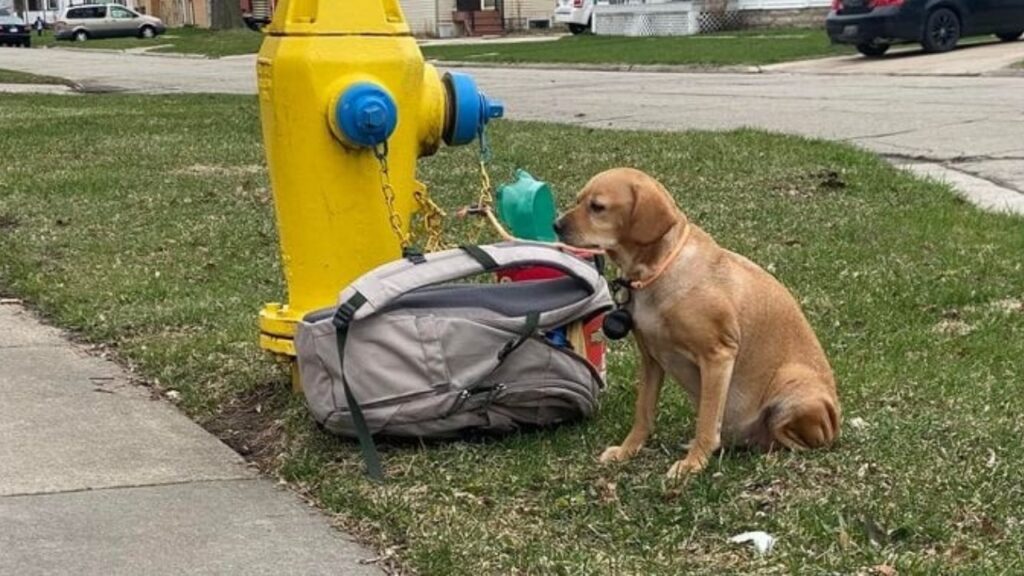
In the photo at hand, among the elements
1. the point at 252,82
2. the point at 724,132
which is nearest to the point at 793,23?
the point at 252,82

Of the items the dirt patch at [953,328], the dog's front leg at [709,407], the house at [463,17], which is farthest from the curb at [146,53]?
the dog's front leg at [709,407]

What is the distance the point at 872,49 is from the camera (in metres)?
23.4

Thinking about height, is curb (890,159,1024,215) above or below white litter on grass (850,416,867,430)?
below

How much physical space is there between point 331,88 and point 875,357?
7.35 feet

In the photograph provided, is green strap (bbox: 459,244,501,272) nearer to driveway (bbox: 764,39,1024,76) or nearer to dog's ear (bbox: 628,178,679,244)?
dog's ear (bbox: 628,178,679,244)

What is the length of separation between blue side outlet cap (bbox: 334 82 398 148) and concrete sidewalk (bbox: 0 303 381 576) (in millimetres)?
1108

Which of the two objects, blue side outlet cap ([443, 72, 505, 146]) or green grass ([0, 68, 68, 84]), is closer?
blue side outlet cap ([443, 72, 505, 146])

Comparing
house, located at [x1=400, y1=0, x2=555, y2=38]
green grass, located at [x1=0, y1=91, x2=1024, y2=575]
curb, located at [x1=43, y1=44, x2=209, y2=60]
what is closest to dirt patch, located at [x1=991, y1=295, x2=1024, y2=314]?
green grass, located at [x1=0, y1=91, x2=1024, y2=575]

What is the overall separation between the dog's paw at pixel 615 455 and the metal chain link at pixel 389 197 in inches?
40.1

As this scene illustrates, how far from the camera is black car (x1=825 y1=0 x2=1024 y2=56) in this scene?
22.2 meters

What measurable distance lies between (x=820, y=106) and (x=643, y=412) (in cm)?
1155

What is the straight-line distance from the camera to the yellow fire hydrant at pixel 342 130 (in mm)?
4492

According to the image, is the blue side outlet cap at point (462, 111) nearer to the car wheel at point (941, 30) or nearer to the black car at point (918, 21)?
the black car at point (918, 21)

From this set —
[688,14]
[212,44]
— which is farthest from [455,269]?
[212,44]
